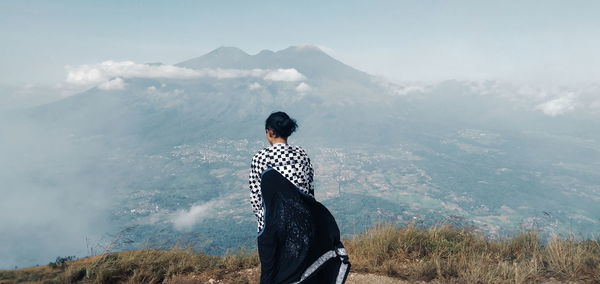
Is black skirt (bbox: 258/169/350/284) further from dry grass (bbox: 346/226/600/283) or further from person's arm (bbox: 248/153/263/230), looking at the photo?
dry grass (bbox: 346/226/600/283)

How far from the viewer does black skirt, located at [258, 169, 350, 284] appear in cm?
235

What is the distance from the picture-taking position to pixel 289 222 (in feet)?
7.70

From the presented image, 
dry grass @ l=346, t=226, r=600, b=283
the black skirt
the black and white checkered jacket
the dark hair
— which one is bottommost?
dry grass @ l=346, t=226, r=600, b=283

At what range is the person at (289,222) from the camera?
7.74ft

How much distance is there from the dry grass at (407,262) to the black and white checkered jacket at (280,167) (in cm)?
233

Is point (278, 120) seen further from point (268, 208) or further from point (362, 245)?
point (362, 245)

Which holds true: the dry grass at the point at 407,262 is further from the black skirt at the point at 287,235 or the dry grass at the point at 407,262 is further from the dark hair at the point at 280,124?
the dark hair at the point at 280,124

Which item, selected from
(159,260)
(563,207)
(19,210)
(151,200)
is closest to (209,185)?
(151,200)

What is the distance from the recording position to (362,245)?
5.12 metres

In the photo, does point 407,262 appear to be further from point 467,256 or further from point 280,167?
point 280,167

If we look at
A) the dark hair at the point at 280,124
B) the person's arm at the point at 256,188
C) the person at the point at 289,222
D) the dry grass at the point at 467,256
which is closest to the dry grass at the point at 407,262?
the dry grass at the point at 467,256

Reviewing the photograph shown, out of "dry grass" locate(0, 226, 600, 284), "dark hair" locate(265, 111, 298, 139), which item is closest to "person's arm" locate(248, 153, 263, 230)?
"dark hair" locate(265, 111, 298, 139)

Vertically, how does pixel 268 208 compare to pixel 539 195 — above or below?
above

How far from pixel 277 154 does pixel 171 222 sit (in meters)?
144
